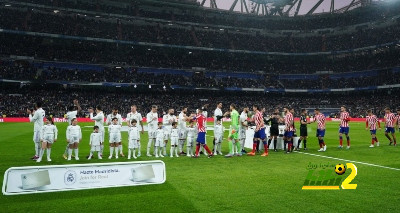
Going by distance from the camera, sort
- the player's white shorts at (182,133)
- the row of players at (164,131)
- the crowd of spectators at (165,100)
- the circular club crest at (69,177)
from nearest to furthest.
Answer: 1. the circular club crest at (69,177)
2. the row of players at (164,131)
3. the player's white shorts at (182,133)
4. the crowd of spectators at (165,100)

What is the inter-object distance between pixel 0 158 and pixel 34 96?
35943 mm

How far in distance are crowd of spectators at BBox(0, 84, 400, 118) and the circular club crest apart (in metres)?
36.9

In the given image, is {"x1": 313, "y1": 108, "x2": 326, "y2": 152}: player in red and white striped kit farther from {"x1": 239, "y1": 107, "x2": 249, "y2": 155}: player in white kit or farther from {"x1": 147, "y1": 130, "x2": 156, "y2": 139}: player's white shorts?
{"x1": 147, "y1": 130, "x2": 156, "y2": 139}: player's white shorts

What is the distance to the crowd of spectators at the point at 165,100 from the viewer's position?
140 feet

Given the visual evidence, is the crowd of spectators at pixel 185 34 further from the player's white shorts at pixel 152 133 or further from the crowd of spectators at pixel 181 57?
the player's white shorts at pixel 152 133

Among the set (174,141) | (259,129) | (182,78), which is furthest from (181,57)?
(174,141)

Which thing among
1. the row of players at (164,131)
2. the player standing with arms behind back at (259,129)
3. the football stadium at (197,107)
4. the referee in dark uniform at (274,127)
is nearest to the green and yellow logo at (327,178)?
the football stadium at (197,107)

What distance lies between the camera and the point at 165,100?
170 feet

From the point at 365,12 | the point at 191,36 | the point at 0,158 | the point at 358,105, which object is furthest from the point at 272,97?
the point at 0,158

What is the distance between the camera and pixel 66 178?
723 centimetres

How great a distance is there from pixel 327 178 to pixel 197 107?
138 ft

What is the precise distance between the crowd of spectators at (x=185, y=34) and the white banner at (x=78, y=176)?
45.8m

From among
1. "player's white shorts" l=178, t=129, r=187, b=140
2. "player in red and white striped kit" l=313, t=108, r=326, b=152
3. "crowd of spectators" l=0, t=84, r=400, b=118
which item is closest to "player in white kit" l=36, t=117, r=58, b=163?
"player's white shorts" l=178, t=129, r=187, b=140

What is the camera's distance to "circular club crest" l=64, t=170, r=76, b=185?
7.23m
